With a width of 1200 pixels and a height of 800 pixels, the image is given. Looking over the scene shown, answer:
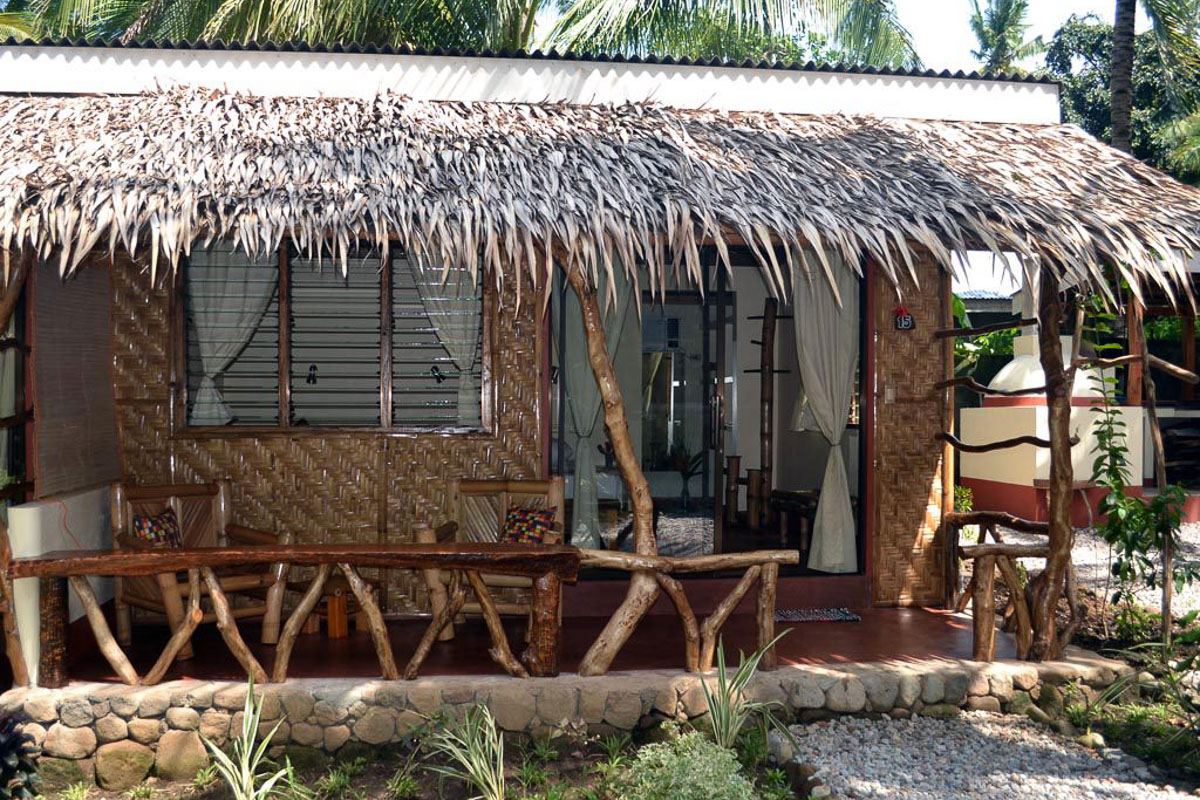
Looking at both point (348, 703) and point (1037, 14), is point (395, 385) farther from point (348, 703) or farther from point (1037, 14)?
point (1037, 14)

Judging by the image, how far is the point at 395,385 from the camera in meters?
6.25

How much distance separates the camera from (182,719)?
441cm

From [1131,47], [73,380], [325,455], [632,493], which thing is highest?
[1131,47]

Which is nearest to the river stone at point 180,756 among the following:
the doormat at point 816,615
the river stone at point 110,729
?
the river stone at point 110,729

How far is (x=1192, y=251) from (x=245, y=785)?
484 centimetres

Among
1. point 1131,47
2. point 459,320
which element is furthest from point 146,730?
point 1131,47

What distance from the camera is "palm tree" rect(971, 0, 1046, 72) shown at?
24078 millimetres

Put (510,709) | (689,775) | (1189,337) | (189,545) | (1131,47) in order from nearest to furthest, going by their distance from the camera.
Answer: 1. (689,775)
2. (510,709)
3. (189,545)
4. (1189,337)
5. (1131,47)

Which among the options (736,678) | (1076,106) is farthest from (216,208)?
(1076,106)

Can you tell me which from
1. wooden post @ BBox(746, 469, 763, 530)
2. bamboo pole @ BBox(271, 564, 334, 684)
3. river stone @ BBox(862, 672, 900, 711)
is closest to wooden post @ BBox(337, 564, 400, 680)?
bamboo pole @ BBox(271, 564, 334, 684)

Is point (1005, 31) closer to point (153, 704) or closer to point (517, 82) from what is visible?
point (517, 82)

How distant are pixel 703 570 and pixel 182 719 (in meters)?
2.38

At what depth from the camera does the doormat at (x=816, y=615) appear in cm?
598

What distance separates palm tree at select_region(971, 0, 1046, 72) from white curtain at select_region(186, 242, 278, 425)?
2231 centimetres
